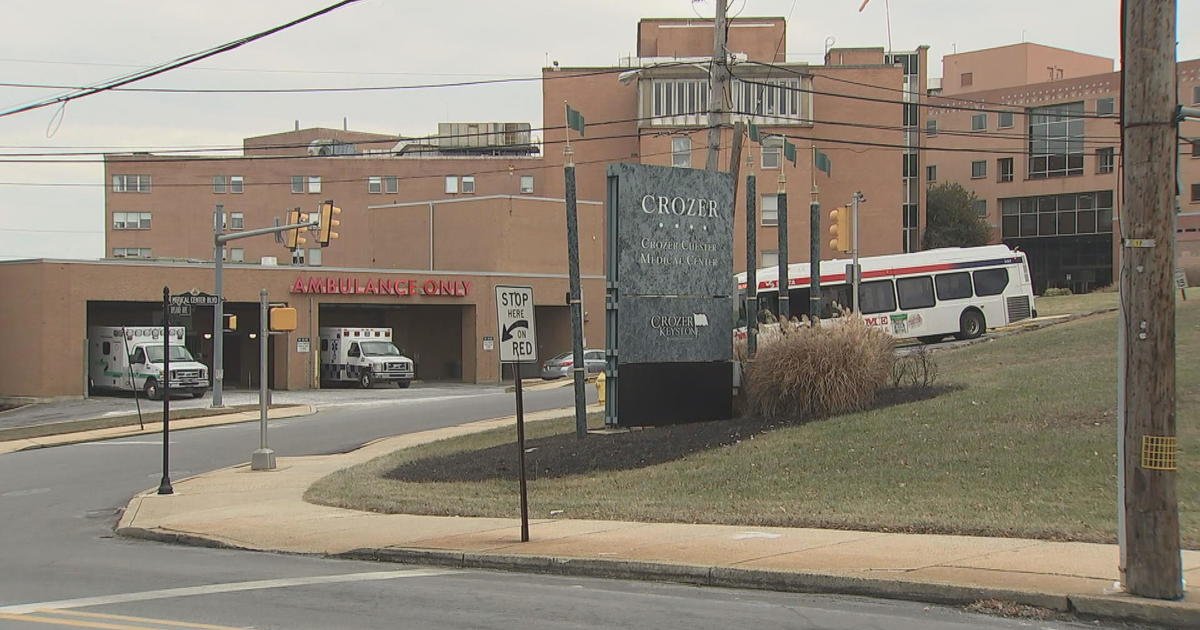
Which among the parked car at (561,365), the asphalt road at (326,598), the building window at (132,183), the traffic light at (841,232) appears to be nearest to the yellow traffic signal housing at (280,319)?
the asphalt road at (326,598)

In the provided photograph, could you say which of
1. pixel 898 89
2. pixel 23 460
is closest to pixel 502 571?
pixel 23 460

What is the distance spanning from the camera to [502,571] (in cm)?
1163

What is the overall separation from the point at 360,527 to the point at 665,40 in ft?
197

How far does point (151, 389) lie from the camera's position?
45.7 metres

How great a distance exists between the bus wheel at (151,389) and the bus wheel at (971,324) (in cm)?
2902

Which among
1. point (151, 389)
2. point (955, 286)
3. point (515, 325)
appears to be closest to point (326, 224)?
point (151, 389)

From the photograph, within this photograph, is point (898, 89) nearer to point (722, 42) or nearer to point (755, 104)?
point (755, 104)

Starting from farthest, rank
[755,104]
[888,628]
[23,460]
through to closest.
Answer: [755,104]
[23,460]
[888,628]

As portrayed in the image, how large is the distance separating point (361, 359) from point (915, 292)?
23111mm

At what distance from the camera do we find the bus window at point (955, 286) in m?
39.2

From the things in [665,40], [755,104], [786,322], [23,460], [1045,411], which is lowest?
[23,460]

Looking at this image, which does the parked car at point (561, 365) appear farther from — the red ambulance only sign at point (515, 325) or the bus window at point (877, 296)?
the red ambulance only sign at point (515, 325)

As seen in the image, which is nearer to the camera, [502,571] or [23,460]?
[502,571]

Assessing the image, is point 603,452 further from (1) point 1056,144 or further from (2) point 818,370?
(1) point 1056,144
